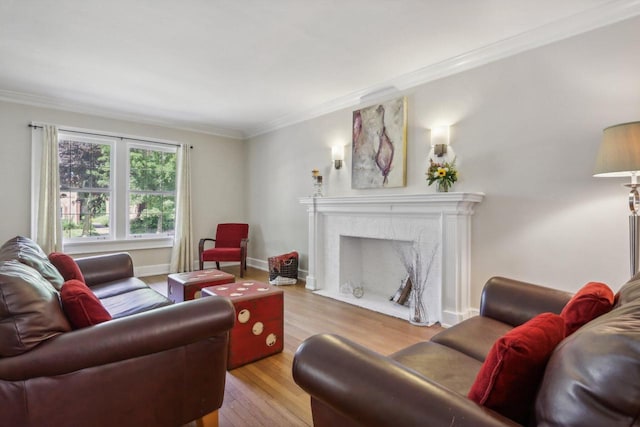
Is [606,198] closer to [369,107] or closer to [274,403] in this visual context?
[369,107]

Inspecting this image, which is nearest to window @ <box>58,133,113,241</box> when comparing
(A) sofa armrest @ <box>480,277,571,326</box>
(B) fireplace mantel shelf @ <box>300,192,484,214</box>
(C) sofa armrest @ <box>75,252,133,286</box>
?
(C) sofa armrest @ <box>75,252,133,286</box>

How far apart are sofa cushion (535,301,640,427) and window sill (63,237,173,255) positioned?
17.7 ft

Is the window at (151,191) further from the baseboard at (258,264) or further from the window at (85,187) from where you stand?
the baseboard at (258,264)

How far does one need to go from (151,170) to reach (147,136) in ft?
1.77

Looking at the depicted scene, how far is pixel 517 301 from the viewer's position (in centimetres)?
183

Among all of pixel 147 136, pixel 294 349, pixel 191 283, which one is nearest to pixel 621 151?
pixel 294 349

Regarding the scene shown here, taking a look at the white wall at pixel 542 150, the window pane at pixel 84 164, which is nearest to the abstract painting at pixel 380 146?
the white wall at pixel 542 150

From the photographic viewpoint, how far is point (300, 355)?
1.09 meters

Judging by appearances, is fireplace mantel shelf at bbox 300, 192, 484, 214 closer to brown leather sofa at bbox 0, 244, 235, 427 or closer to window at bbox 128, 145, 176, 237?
brown leather sofa at bbox 0, 244, 235, 427

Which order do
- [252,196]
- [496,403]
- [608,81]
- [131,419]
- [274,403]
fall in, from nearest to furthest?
1. [496,403]
2. [131,419]
3. [274,403]
4. [608,81]
5. [252,196]

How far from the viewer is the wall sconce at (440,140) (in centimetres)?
319

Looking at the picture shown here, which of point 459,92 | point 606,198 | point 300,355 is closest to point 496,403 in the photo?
point 300,355

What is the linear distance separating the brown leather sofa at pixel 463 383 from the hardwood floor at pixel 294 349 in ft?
2.48

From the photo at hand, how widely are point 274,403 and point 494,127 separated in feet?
9.20
